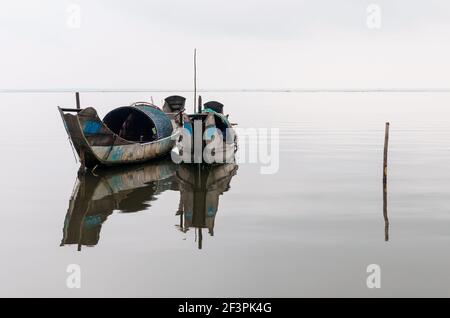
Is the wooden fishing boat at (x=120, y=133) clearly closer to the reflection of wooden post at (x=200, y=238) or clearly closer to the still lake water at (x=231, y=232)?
the still lake water at (x=231, y=232)

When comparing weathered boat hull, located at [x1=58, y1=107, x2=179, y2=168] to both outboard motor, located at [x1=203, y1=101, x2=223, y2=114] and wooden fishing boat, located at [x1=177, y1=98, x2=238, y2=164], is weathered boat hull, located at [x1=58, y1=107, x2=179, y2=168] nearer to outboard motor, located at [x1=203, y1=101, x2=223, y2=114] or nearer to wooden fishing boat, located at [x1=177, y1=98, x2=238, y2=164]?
wooden fishing boat, located at [x1=177, y1=98, x2=238, y2=164]

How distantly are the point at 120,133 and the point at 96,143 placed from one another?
6.51 meters

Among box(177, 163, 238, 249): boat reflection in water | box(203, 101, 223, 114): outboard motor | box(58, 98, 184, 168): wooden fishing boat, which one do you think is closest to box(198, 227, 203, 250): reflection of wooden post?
box(177, 163, 238, 249): boat reflection in water

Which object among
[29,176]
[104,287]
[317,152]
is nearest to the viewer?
[104,287]

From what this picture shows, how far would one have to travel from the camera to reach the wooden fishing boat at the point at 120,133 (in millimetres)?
20391

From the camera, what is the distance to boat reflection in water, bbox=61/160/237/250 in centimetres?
1409

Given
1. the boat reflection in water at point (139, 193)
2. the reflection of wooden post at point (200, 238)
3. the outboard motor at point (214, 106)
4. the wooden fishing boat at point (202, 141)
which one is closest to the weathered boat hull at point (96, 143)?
the boat reflection in water at point (139, 193)

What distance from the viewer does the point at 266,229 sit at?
13.6 meters

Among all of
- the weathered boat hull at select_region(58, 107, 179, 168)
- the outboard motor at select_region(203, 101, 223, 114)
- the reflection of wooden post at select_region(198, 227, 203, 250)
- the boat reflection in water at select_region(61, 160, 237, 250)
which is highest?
the outboard motor at select_region(203, 101, 223, 114)

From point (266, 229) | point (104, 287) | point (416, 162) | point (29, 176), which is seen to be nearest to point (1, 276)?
point (104, 287)

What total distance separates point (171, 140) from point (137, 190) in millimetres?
8896

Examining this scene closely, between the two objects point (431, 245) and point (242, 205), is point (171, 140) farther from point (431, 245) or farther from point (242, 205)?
point (431, 245)

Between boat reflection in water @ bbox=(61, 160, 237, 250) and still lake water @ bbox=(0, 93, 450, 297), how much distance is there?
3.5 inches
